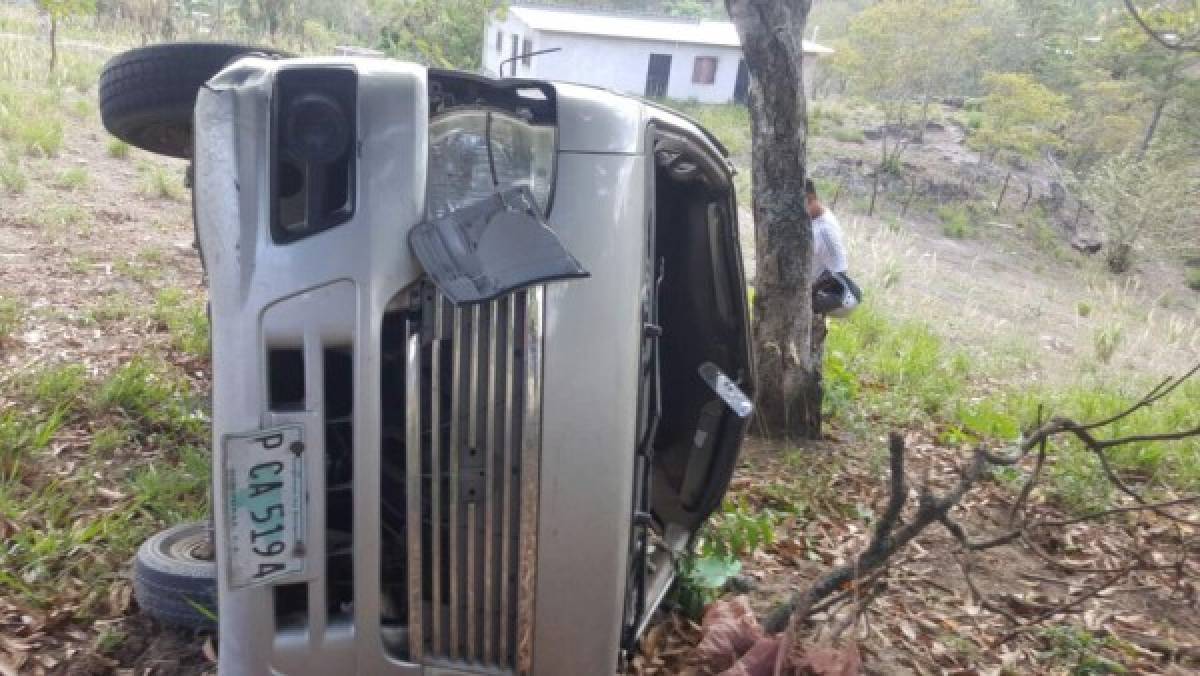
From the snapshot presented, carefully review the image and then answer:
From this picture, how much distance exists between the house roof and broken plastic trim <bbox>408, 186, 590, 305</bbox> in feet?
95.1

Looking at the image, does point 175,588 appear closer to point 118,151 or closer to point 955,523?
point 955,523

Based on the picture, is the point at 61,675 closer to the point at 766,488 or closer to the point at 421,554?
the point at 421,554

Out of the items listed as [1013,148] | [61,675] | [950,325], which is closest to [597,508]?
[61,675]

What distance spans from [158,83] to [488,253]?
220cm

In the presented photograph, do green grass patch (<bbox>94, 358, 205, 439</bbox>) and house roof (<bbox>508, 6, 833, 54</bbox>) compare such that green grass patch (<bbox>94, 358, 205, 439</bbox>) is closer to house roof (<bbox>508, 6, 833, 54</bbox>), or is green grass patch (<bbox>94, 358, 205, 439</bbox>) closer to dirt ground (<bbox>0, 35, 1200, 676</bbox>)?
dirt ground (<bbox>0, 35, 1200, 676</bbox>)

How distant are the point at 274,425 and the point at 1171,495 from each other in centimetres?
466

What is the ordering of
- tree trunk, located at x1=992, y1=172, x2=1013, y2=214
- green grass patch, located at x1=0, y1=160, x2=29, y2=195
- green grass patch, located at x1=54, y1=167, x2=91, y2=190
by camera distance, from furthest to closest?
tree trunk, located at x1=992, y1=172, x2=1013, y2=214 → green grass patch, located at x1=54, y1=167, x2=91, y2=190 → green grass patch, located at x1=0, y1=160, x2=29, y2=195

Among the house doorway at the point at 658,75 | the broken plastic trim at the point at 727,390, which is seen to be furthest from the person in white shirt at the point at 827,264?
the house doorway at the point at 658,75

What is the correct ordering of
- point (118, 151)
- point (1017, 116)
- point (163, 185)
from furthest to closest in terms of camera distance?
1. point (1017, 116)
2. point (118, 151)
3. point (163, 185)

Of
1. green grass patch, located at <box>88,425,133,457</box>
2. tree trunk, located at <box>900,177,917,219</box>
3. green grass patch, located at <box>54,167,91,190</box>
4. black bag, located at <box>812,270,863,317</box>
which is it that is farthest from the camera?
tree trunk, located at <box>900,177,917,219</box>

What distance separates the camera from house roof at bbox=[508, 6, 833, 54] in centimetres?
3106

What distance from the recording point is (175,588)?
2.52m

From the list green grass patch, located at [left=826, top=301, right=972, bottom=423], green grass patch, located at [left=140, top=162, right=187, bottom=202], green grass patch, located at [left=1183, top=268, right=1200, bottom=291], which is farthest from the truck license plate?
green grass patch, located at [left=1183, top=268, right=1200, bottom=291]

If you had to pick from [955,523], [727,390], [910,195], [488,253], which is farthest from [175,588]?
[910,195]
